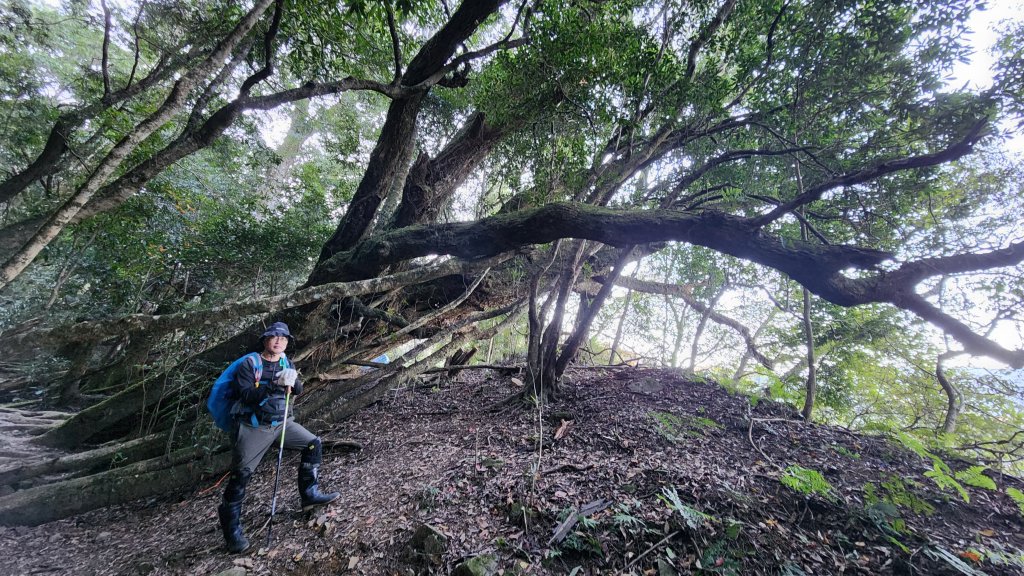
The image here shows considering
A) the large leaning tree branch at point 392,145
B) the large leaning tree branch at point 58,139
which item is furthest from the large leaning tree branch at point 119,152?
the large leaning tree branch at point 58,139

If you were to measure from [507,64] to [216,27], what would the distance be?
4.99 metres

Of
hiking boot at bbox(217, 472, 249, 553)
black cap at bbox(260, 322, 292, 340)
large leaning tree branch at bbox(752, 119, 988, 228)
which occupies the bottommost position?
hiking boot at bbox(217, 472, 249, 553)

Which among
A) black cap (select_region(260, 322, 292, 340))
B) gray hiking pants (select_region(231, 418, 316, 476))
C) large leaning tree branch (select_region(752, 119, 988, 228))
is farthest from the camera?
black cap (select_region(260, 322, 292, 340))

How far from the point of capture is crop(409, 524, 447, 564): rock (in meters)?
2.43

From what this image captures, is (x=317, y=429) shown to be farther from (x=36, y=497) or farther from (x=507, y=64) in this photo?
(x=507, y=64)

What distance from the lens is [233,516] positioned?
2992 millimetres

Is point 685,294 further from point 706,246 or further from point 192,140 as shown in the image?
point 192,140

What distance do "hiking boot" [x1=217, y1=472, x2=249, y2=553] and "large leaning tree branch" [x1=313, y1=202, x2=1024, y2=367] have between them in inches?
123

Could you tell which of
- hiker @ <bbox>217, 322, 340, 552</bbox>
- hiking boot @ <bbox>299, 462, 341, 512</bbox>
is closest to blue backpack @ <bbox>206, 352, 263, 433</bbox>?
hiker @ <bbox>217, 322, 340, 552</bbox>

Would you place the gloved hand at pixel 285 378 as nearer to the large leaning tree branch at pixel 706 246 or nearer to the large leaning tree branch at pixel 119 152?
the large leaning tree branch at pixel 706 246

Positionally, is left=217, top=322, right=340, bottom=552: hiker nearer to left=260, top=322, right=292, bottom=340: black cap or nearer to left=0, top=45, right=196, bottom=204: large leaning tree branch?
left=260, top=322, right=292, bottom=340: black cap

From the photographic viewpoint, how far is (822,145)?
13.4ft

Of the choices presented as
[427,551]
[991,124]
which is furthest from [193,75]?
[991,124]

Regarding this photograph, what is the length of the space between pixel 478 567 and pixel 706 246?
3.38m
